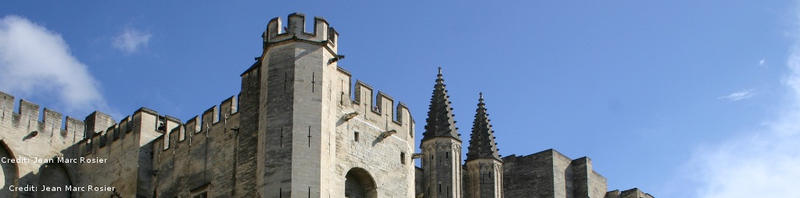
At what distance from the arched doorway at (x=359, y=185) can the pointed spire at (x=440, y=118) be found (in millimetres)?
3771

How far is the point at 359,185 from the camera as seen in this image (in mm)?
29562

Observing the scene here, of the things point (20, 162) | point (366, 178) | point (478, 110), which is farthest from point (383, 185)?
point (20, 162)

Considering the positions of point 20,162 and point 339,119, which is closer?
point 339,119

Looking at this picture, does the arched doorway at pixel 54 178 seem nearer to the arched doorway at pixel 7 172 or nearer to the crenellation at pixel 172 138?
the arched doorway at pixel 7 172

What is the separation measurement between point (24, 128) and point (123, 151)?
3.64 meters

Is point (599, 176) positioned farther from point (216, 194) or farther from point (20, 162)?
point (20, 162)

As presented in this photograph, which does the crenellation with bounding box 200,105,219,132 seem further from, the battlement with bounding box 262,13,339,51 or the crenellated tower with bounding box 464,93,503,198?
the crenellated tower with bounding box 464,93,503,198

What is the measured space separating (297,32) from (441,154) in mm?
6400

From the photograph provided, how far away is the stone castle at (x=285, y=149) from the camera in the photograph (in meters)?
27.2

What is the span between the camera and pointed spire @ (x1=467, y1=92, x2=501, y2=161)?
34438 mm

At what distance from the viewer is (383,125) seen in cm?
3055

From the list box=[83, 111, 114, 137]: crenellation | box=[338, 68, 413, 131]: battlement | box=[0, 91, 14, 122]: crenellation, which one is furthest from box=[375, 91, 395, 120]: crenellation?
box=[0, 91, 14, 122]: crenellation

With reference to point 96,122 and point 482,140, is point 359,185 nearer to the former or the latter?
point 482,140

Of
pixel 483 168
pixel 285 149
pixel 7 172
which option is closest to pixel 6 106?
pixel 7 172
